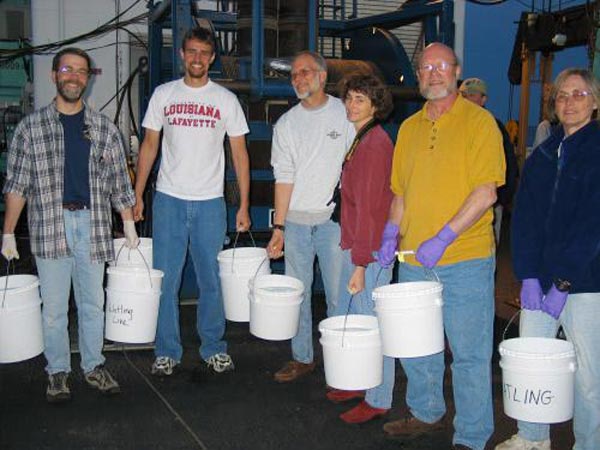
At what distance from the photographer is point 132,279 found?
15.0 ft

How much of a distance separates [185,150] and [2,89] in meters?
10.0

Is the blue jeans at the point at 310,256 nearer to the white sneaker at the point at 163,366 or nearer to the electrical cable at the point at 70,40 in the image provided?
the white sneaker at the point at 163,366

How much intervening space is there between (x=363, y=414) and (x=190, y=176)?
6.17 ft

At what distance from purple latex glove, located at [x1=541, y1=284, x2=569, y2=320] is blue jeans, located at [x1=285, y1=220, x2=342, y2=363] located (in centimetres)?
149

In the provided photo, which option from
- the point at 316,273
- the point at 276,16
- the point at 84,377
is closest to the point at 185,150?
the point at 84,377

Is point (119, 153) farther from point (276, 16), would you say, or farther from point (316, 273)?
point (316, 273)

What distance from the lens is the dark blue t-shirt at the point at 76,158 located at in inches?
172

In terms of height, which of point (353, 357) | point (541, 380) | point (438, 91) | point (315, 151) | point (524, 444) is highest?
point (438, 91)

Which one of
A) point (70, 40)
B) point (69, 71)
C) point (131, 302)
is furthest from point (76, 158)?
point (70, 40)

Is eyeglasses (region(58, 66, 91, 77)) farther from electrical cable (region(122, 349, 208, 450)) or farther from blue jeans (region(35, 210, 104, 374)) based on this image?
electrical cable (region(122, 349, 208, 450))

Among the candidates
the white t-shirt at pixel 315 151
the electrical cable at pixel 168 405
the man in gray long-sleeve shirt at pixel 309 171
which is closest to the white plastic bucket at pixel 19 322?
the electrical cable at pixel 168 405

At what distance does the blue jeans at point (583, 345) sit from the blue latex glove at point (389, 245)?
747 mm

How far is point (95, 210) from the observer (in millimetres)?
4445

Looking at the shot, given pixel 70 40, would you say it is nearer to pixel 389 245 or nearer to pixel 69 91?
pixel 69 91
